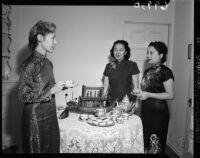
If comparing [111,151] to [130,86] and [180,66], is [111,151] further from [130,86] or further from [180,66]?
[180,66]

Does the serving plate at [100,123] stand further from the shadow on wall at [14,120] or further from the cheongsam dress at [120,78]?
the shadow on wall at [14,120]

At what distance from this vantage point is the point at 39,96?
1.47 m

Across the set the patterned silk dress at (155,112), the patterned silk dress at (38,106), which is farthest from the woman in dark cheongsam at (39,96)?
the patterned silk dress at (155,112)

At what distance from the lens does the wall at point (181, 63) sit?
2244mm

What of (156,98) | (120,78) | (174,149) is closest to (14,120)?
(120,78)

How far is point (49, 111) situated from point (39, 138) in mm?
200

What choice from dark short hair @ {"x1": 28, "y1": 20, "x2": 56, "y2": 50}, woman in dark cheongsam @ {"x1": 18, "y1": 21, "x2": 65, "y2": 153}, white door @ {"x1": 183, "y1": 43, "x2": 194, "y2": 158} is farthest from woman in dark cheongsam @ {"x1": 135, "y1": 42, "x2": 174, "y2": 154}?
dark short hair @ {"x1": 28, "y1": 20, "x2": 56, "y2": 50}

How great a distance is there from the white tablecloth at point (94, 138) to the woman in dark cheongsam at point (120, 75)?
535 mm

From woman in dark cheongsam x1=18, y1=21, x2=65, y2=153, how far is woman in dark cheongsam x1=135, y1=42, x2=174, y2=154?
0.79m

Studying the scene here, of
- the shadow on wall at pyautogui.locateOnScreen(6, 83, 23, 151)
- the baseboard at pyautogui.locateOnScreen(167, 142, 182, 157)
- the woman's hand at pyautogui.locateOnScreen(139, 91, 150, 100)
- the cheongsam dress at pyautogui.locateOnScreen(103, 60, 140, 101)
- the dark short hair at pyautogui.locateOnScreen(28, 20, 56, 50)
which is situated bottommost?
the baseboard at pyautogui.locateOnScreen(167, 142, 182, 157)

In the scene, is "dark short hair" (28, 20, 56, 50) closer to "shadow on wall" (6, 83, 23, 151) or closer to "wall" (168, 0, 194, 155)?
"shadow on wall" (6, 83, 23, 151)

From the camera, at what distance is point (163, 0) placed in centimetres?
208

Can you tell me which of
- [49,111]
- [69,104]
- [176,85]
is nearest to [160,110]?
[176,85]

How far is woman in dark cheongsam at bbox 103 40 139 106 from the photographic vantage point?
2080mm
